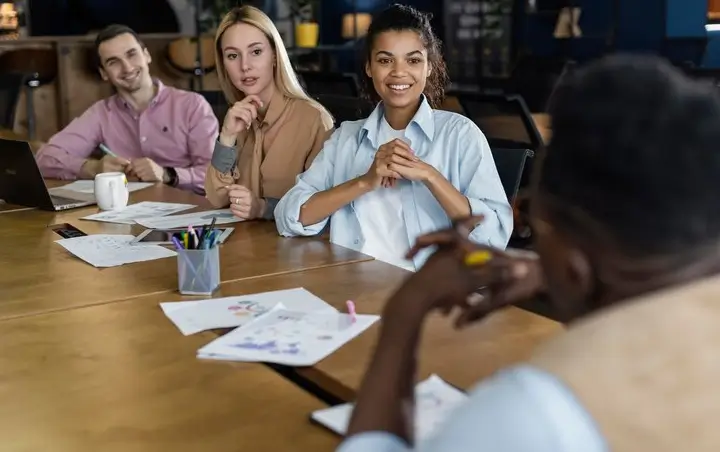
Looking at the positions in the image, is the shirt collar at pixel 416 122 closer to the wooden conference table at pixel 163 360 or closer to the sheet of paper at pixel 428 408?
the wooden conference table at pixel 163 360

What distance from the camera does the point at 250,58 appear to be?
2.75 m

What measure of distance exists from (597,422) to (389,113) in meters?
1.77

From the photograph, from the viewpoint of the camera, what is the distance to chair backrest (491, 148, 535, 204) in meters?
2.45

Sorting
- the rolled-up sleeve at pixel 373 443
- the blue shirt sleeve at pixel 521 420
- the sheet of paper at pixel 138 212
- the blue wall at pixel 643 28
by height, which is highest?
the blue wall at pixel 643 28

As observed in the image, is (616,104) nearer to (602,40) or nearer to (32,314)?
(32,314)

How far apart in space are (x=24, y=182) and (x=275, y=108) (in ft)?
2.63

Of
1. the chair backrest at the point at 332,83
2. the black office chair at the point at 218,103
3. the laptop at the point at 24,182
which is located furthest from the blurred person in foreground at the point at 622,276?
the chair backrest at the point at 332,83

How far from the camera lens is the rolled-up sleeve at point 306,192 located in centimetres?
228

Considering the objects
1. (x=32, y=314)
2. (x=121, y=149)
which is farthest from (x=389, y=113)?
(x=121, y=149)

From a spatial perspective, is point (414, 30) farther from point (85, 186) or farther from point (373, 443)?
point (373, 443)

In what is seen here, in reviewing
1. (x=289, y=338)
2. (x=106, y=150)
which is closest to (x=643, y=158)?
(x=289, y=338)

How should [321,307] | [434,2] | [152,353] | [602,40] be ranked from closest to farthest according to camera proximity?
[152,353]
[321,307]
[602,40]
[434,2]

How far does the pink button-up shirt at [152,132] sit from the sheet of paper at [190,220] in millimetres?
872

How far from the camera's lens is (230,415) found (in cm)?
120
